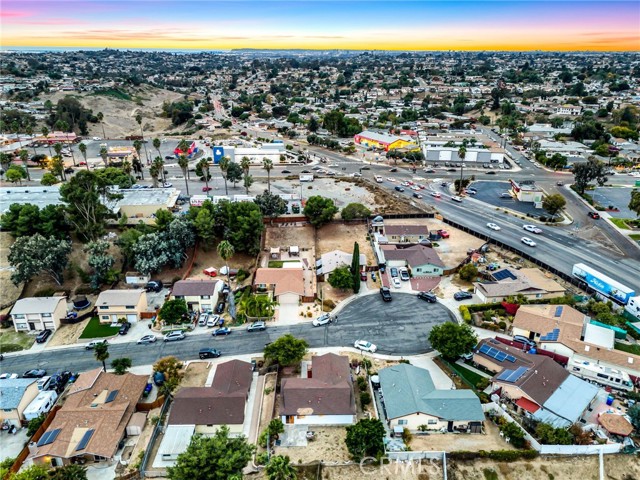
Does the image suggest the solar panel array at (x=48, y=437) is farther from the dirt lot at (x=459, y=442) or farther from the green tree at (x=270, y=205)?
the green tree at (x=270, y=205)

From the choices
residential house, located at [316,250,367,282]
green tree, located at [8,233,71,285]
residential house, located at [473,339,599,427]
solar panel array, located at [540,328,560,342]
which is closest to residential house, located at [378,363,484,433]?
residential house, located at [473,339,599,427]

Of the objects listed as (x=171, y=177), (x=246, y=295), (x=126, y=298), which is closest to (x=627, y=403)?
(x=246, y=295)

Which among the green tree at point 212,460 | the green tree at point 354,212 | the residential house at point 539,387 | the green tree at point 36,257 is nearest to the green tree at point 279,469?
the green tree at point 212,460

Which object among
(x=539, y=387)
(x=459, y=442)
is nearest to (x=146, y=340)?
(x=459, y=442)

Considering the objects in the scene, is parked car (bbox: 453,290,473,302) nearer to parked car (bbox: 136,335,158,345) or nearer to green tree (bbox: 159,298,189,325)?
green tree (bbox: 159,298,189,325)

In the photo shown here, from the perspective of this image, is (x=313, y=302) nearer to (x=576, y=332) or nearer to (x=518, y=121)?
(x=576, y=332)

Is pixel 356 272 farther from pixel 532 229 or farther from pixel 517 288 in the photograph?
pixel 532 229
